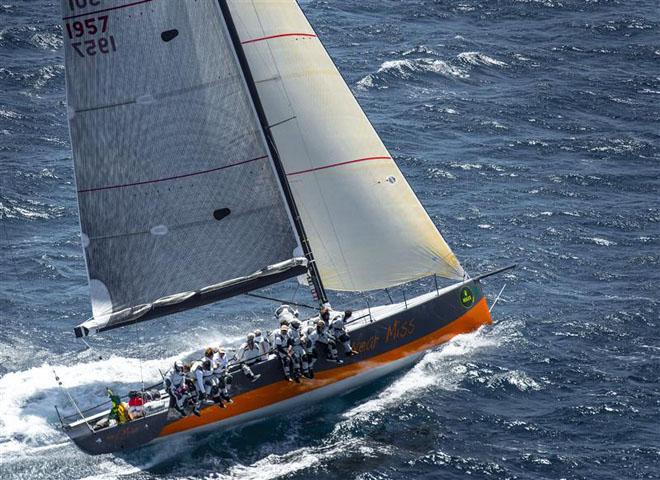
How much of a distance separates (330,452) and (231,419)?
355 cm

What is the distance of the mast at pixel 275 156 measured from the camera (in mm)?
31953

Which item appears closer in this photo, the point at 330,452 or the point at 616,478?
the point at 616,478

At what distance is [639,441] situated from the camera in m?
30.6

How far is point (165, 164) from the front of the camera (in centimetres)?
3206

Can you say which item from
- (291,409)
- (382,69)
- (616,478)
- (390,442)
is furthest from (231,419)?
(382,69)

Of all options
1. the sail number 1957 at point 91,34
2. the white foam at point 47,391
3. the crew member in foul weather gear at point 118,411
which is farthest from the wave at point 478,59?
the crew member in foul weather gear at point 118,411

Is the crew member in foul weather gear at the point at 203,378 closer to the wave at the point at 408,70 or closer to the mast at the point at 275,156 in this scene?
the mast at the point at 275,156

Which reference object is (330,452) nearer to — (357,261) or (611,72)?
(357,261)

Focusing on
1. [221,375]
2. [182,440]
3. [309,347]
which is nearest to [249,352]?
[221,375]

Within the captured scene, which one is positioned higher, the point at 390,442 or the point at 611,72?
the point at 611,72

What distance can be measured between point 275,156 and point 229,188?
1.66 m

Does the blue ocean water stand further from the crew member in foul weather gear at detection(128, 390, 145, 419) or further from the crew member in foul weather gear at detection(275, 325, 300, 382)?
the crew member in foul weather gear at detection(275, 325, 300, 382)

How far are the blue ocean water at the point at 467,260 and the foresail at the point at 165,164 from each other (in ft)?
15.1

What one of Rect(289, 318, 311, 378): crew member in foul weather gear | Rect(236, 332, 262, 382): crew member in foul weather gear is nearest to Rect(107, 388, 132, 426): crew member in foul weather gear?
Rect(236, 332, 262, 382): crew member in foul weather gear
